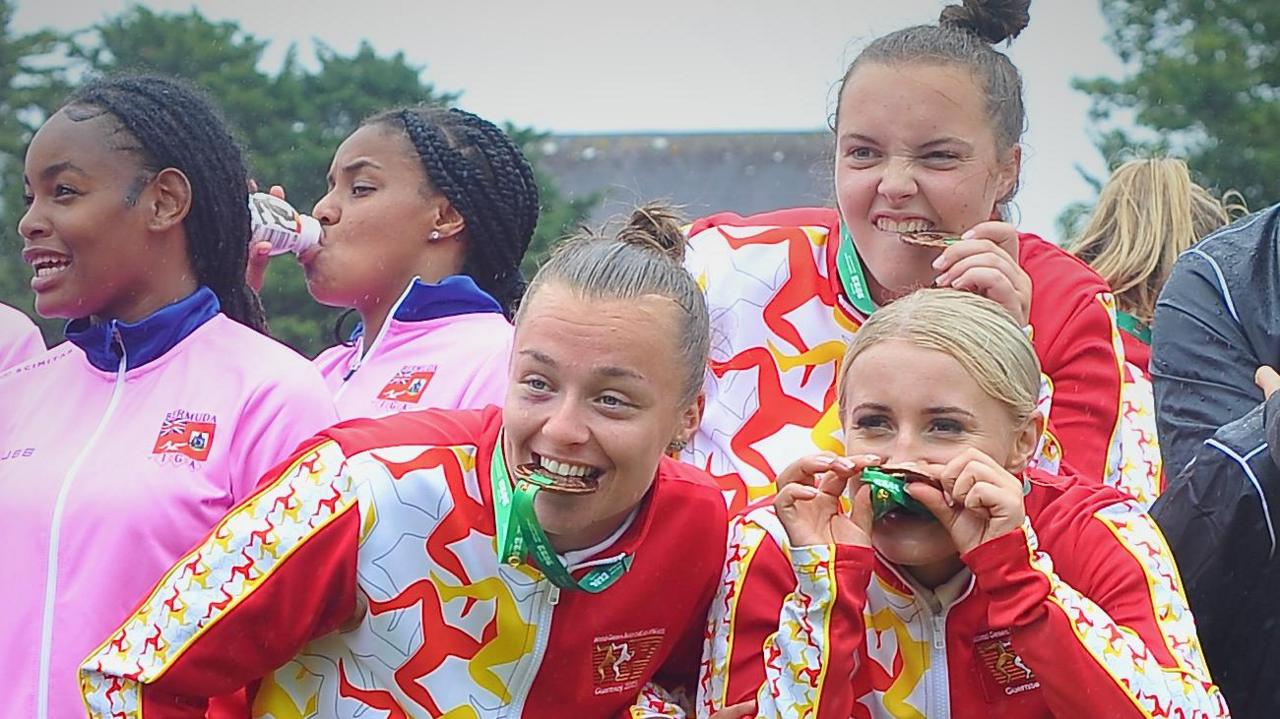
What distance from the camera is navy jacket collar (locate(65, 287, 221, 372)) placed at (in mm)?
3781

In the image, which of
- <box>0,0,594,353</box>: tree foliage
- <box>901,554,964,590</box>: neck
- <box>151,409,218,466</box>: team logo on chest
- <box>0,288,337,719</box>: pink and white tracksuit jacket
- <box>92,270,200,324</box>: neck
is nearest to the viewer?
<box>901,554,964,590</box>: neck

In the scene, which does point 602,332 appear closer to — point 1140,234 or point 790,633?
point 790,633

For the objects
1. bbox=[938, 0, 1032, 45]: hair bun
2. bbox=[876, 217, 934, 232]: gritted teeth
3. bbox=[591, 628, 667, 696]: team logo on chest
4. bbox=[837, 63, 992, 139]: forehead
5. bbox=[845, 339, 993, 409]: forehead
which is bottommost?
bbox=[591, 628, 667, 696]: team logo on chest

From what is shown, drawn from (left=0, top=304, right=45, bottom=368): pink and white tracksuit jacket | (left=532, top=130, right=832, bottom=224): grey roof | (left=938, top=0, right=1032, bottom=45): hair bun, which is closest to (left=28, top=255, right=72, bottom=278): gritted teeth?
(left=0, top=304, right=45, bottom=368): pink and white tracksuit jacket

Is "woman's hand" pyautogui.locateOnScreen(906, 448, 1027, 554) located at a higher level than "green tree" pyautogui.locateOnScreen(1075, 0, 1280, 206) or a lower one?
lower

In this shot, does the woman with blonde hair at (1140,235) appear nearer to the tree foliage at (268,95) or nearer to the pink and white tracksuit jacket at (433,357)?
the pink and white tracksuit jacket at (433,357)

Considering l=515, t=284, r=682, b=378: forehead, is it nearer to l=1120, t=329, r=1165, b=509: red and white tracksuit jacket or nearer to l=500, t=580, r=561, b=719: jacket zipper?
l=500, t=580, r=561, b=719: jacket zipper

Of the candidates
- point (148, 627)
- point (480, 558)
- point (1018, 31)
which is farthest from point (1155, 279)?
point (148, 627)

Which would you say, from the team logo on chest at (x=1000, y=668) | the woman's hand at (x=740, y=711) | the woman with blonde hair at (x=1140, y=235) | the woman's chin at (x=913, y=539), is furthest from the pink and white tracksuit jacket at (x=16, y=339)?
the woman with blonde hair at (x=1140, y=235)

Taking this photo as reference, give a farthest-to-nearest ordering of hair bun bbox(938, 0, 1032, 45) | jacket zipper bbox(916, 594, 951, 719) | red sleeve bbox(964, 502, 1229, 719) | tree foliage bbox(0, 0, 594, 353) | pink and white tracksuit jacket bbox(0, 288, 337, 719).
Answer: tree foliage bbox(0, 0, 594, 353) < hair bun bbox(938, 0, 1032, 45) < pink and white tracksuit jacket bbox(0, 288, 337, 719) < jacket zipper bbox(916, 594, 951, 719) < red sleeve bbox(964, 502, 1229, 719)

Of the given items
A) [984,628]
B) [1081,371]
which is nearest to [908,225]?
[1081,371]

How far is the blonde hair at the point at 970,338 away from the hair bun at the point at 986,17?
887mm

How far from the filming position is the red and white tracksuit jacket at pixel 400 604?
10.2ft

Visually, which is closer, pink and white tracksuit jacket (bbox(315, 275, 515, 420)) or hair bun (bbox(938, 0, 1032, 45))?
hair bun (bbox(938, 0, 1032, 45))
